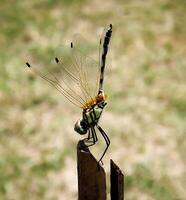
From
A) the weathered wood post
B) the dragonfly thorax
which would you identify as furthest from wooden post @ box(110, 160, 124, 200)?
the dragonfly thorax

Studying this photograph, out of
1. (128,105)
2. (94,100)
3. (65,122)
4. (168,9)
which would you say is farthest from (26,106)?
(94,100)

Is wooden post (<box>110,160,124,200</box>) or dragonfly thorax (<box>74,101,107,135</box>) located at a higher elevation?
Result: dragonfly thorax (<box>74,101,107,135</box>)

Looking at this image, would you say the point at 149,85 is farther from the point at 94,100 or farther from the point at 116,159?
the point at 94,100

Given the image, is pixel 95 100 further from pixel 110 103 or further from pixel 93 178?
pixel 110 103

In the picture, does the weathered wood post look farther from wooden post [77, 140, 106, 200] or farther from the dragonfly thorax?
the dragonfly thorax

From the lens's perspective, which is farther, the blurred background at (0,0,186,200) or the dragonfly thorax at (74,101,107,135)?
the blurred background at (0,0,186,200)

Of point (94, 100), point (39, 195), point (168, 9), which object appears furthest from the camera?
point (168, 9)
